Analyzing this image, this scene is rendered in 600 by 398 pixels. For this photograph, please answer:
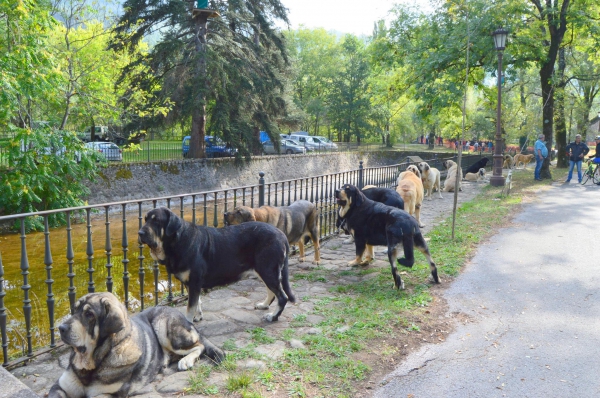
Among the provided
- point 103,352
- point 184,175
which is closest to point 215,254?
point 103,352

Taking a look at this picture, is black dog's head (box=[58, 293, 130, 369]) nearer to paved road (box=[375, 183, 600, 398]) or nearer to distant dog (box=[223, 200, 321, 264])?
paved road (box=[375, 183, 600, 398])

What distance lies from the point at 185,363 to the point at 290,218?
3.53 m

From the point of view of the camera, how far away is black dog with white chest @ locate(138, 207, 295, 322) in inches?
185

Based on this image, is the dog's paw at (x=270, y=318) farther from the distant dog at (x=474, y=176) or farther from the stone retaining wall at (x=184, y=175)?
the distant dog at (x=474, y=176)

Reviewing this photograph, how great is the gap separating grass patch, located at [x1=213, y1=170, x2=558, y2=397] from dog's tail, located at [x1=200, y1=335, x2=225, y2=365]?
0.20m

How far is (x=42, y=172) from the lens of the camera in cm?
1538

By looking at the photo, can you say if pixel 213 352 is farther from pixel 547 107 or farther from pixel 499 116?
pixel 547 107

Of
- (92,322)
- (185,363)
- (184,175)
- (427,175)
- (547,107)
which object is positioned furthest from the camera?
(184,175)

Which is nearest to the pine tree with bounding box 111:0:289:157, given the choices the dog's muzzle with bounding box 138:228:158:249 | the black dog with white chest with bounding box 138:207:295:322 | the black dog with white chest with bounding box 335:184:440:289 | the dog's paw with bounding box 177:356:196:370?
the black dog with white chest with bounding box 335:184:440:289

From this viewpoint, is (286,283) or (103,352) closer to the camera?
(103,352)

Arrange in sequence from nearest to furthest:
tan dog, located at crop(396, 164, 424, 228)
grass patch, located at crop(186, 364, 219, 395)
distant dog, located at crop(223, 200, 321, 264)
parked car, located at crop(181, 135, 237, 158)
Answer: grass patch, located at crop(186, 364, 219, 395) < distant dog, located at crop(223, 200, 321, 264) < tan dog, located at crop(396, 164, 424, 228) < parked car, located at crop(181, 135, 237, 158)

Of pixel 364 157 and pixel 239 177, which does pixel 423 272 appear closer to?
pixel 239 177

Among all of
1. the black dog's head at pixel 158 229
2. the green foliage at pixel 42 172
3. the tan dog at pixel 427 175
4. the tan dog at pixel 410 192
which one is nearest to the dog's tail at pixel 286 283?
the black dog's head at pixel 158 229

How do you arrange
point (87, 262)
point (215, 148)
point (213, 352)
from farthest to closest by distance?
point (215, 148) < point (87, 262) < point (213, 352)
